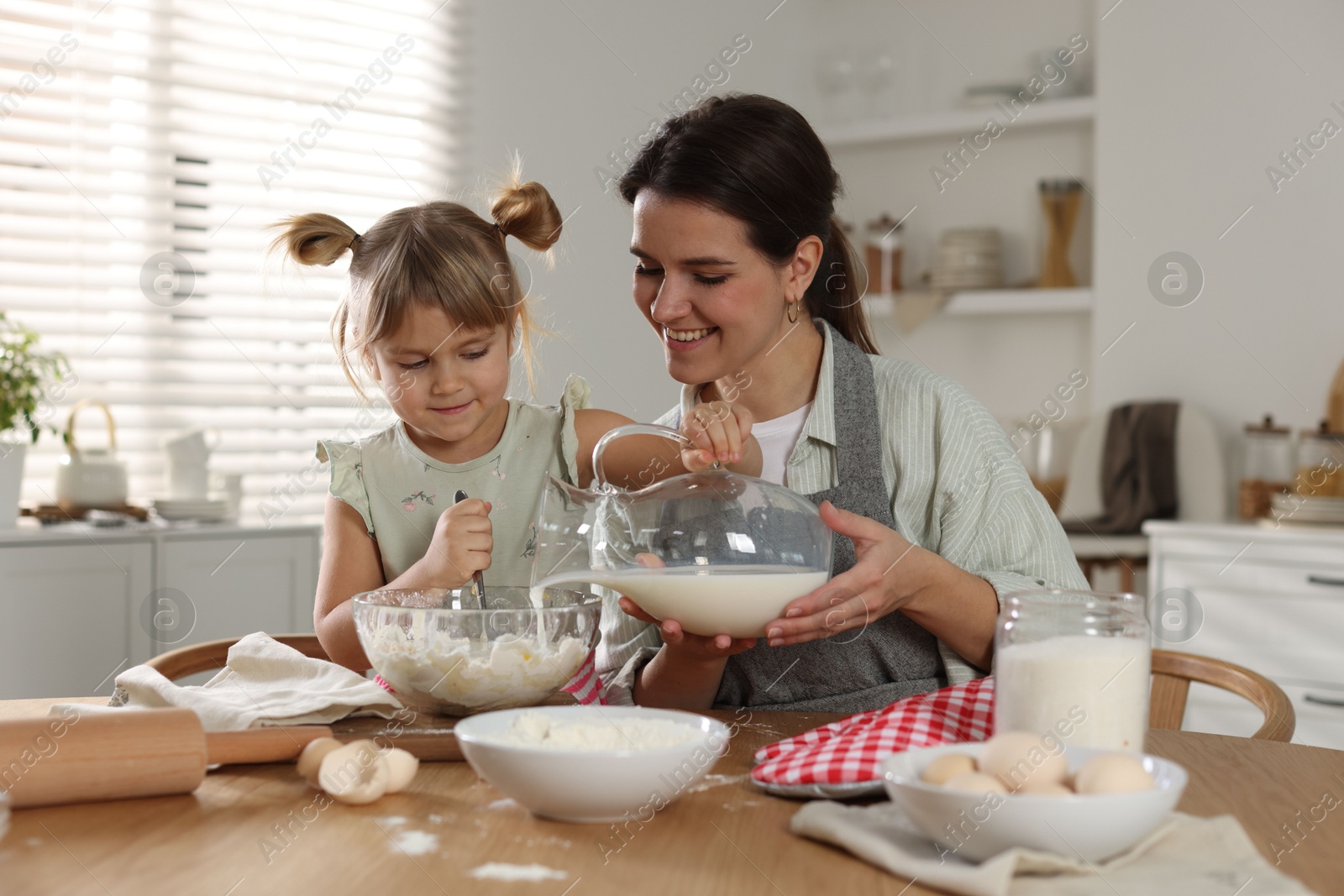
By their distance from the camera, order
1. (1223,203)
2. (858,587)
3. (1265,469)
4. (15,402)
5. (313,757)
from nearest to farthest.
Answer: (313,757) → (858,587) → (15,402) → (1265,469) → (1223,203)

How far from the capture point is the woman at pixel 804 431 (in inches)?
Result: 55.7

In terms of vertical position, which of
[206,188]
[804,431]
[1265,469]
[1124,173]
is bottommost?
[1265,469]

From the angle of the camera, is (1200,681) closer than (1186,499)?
Yes

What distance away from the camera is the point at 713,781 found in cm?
92

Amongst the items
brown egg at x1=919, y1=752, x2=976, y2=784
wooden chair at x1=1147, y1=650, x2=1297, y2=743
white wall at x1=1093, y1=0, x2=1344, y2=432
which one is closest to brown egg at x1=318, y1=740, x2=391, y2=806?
brown egg at x1=919, y1=752, x2=976, y2=784

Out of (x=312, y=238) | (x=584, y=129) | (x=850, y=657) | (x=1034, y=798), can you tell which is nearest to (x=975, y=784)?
(x=1034, y=798)

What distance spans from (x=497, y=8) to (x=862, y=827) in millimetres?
3118

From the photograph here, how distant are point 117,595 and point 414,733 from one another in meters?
1.79

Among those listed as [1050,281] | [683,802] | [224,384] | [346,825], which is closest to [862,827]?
[683,802]

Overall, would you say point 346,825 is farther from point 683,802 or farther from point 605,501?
point 605,501

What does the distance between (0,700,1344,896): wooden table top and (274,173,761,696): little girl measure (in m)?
0.48

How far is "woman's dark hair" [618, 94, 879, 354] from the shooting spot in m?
1.44

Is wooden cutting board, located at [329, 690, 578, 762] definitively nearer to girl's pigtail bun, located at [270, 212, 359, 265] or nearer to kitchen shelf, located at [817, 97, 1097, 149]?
girl's pigtail bun, located at [270, 212, 359, 265]

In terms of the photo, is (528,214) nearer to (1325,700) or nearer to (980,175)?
(1325,700)
